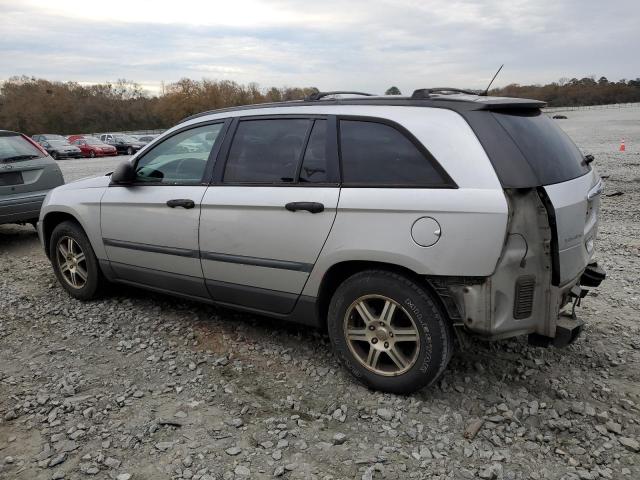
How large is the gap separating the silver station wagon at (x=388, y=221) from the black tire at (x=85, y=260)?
0.98m

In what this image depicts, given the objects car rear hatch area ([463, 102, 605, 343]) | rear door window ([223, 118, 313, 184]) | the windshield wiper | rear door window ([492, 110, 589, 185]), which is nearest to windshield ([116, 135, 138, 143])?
the windshield wiper

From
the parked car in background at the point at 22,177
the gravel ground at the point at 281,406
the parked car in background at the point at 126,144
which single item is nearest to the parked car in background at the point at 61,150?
the parked car in background at the point at 126,144

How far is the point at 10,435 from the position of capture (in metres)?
2.92

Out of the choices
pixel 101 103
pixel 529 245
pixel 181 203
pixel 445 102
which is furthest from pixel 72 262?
pixel 101 103

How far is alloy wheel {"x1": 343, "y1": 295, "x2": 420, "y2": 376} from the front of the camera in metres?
3.05

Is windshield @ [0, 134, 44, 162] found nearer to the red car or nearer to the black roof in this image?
the black roof

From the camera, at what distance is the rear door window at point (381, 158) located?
2965 millimetres

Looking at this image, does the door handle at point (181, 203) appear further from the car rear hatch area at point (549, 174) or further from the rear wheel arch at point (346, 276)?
the car rear hatch area at point (549, 174)

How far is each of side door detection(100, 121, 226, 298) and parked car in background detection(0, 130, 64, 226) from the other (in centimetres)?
318

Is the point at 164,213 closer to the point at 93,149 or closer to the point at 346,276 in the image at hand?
the point at 346,276

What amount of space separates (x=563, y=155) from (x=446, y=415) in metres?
1.70

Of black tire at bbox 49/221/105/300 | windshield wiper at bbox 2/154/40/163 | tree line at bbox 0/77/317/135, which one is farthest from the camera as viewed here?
tree line at bbox 0/77/317/135

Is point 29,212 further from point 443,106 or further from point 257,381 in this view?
point 443,106

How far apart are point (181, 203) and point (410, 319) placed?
189 cm
